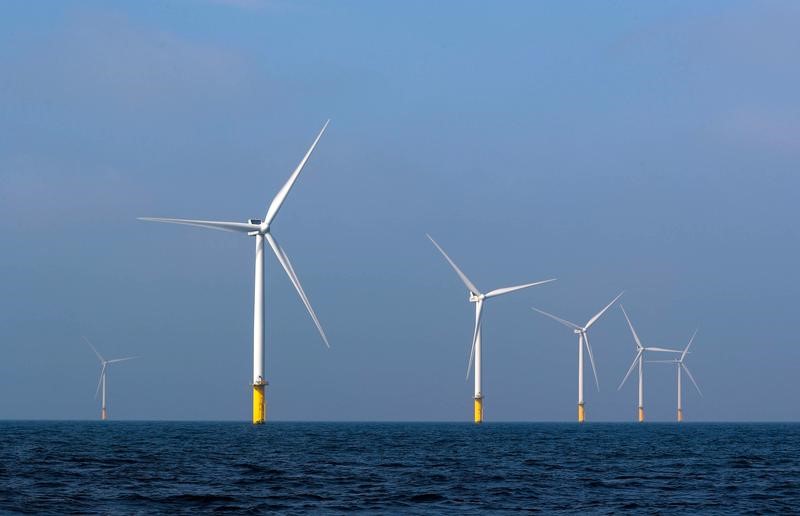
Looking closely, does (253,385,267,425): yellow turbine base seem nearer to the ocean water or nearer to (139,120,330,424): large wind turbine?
(139,120,330,424): large wind turbine

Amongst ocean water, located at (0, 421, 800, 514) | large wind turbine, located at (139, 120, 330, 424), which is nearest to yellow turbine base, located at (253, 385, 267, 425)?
large wind turbine, located at (139, 120, 330, 424)

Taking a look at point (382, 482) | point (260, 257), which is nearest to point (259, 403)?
point (260, 257)

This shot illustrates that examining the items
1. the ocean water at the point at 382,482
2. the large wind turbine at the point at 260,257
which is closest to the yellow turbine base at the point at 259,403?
the large wind turbine at the point at 260,257

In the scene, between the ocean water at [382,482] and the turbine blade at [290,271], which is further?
the turbine blade at [290,271]

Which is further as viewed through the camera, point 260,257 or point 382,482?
point 260,257

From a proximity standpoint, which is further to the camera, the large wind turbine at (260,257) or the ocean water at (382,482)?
the large wind turbine at (260,257)

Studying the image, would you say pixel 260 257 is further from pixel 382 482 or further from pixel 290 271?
pixel 382 482

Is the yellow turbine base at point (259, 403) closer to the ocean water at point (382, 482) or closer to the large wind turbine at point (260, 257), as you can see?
the large wind turbine at point (260, 257)

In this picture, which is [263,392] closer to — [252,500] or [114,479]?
[114,479]

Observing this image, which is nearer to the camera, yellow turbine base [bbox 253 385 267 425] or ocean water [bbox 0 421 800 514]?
ocean water [bbox 0 421 800 514]

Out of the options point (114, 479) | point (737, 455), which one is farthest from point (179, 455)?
point (737, 455)

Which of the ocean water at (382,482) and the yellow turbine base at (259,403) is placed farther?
the yellow turbine base at (259,403)

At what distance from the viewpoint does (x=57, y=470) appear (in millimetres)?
55406

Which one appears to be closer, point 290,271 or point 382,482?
point 382,482
